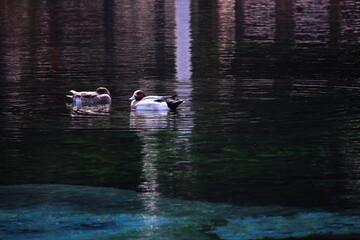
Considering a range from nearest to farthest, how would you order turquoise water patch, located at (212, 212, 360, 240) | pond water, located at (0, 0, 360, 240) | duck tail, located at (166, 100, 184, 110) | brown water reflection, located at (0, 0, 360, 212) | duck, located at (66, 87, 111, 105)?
1. turquoise water patch, located at (212, 212, 360, 240)
2. pond water, located at (0, 0, 360, 240)
3. brown water reflection, located at (0, 0, 360, 212)
4. duck tail, located at (166, 100, 184, 110)
5. duck, located at (66, 87, 111, 105)

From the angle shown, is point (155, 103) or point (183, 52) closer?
point (155, 103)

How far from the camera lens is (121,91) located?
24.5 metres

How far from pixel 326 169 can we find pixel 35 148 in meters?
4.77

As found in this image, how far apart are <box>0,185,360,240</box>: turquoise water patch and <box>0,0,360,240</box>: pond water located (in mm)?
23

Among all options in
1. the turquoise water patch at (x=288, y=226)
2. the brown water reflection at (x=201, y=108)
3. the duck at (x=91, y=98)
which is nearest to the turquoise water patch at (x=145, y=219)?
the turquoise water patch at (x=288, y=226)

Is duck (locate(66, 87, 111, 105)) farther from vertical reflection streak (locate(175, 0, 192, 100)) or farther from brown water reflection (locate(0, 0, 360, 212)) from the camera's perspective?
vertical reflection streak (locate(175, 0, 192, 100))

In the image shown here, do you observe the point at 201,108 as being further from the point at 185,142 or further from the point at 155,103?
the point at 185,142

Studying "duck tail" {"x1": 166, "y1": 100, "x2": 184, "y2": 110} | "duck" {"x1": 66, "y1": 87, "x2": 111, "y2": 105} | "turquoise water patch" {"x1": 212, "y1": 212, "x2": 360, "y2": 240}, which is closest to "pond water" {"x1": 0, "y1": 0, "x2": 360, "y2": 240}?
"turquoise water patch" {"x1": 212, "y1": 212, "x2": 360, "y2": 240}

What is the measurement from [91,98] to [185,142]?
4.67m

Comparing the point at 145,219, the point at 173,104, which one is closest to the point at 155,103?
the point at 173,104

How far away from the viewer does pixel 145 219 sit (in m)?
13.1

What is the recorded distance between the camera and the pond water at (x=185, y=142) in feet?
43.0

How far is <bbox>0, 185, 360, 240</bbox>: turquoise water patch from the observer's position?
12391 millimetres

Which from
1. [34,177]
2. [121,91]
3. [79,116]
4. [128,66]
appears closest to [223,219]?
[34,177]
